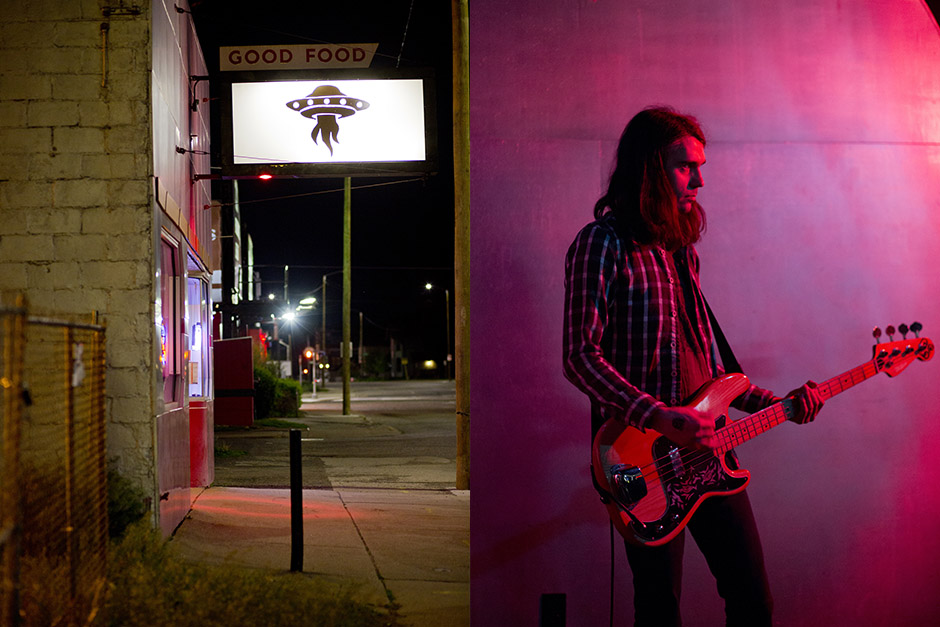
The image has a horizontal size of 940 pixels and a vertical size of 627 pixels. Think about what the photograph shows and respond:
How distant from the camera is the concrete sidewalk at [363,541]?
687 cm

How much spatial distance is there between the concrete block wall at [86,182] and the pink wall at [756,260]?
11.0ft

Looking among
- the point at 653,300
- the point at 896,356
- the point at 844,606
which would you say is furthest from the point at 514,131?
the point at 844,606

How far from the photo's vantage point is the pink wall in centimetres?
525

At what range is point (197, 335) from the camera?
1198 cm

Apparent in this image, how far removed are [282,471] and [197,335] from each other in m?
3.78

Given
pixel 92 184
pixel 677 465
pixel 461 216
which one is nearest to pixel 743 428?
pixel 677 465

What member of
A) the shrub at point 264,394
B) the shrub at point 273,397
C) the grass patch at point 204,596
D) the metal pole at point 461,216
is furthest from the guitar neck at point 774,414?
the shrub at point 264,394

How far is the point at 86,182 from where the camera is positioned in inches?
293

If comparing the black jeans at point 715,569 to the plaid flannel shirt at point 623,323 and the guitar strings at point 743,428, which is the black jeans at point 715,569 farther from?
the plaid flannel shirt at point 623,323

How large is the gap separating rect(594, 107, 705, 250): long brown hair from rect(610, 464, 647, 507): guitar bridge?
1220 millimetres

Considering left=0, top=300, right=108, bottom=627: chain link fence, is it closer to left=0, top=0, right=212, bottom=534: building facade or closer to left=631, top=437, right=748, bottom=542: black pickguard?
left=0, top=0, right=212, bottom=534: building facade

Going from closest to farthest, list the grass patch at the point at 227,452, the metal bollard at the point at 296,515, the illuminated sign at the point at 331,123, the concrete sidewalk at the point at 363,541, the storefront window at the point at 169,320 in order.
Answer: the concrete sidewalk at the point at 363,541
the metal bollard at the point at 296,515
the storefront window at the point at 169,320
the illuminated sign at the point at 331,123
the grass patch at the point at 227,452

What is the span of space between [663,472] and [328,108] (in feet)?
25.7

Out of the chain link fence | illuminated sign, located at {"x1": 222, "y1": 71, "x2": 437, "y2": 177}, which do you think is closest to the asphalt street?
illuminated sign, located at {"x1": 222, "y1": 71, "x2": 437, "y2": 177}
